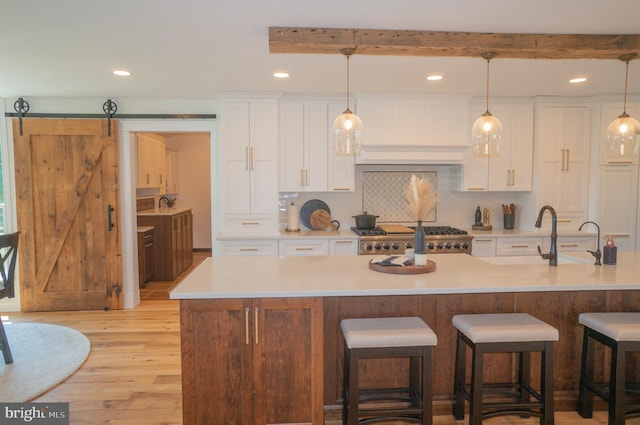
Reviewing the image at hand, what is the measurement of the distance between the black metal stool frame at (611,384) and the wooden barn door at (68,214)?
4463 millimetres

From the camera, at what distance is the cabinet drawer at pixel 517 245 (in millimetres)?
4473

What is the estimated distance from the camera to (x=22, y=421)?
7.97 feet

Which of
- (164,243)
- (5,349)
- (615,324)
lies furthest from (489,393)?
(164,243)

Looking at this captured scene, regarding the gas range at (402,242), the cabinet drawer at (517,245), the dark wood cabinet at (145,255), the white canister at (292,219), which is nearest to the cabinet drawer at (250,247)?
the white canister at (292,219)

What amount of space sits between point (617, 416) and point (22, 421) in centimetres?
338

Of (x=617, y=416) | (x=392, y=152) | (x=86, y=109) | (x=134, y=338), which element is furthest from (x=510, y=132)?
(x=86, y=109)

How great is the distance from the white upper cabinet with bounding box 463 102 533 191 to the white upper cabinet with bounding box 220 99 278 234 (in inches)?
86.6

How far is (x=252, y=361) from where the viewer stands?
2158 mm

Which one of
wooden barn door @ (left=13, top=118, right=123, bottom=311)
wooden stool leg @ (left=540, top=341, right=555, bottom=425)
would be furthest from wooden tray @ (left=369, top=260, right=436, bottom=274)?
wooden barn door @ (left=13, top=118, right=123, bottom=311)

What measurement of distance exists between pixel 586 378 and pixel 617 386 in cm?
23

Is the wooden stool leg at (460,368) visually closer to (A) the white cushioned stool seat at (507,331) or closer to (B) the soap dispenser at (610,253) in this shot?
(A) the white cushioned stool seat at (507,331)

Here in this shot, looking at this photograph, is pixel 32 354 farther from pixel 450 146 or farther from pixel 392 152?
pixel 450 146

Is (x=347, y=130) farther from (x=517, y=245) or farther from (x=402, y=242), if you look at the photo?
(x=517, y=245)

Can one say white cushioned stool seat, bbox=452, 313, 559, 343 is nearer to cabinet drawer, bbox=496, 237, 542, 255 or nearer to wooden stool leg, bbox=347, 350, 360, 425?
wooden stool leg, bbox=347, 350, 360, 425
